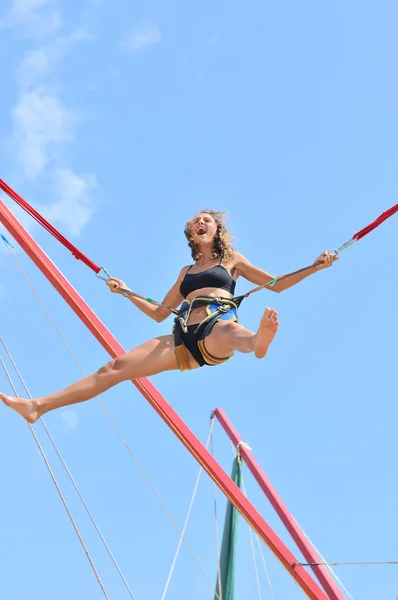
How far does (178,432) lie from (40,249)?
178 centimetres

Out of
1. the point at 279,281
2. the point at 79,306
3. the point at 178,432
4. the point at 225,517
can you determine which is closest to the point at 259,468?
the point at 225,517

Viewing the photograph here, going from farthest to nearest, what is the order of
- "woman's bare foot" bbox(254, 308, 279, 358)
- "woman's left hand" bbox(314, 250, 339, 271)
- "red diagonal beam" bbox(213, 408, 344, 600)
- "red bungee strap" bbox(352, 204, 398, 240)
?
1. "red diagonal beam" bbox(213, 408, 344, 600)
2. "red bungee strap" bbox(352, 204, 398, 240)
3. "woman's left hand" bbox(314, 250, 339, 271)
4. "woman's bare foot" bbox(254, 308, 279, 358)

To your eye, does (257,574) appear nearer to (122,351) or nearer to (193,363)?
(122,351)

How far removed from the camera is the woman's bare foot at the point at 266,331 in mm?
4527

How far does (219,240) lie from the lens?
5668mm

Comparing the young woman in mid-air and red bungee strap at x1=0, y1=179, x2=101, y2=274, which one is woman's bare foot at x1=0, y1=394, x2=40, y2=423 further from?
red bungee strap at x1=0, y1=179, x2=101, y2=274

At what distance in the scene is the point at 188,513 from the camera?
9.16 meters

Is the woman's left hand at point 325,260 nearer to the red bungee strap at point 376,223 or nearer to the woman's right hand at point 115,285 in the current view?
the red bungee strap at point 376,223

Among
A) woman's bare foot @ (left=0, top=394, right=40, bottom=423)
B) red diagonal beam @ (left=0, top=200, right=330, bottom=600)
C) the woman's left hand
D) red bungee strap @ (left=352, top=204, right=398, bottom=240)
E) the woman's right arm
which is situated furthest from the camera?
red diagonal beam @ (left=0, top=200, right=330, bottom=600)

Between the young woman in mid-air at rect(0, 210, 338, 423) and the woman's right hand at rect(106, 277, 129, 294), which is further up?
the woman's right hand at rect(106, 277, 129, 294)

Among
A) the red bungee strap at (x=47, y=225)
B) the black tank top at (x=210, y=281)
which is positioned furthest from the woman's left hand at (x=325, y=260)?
the red bungee strap at (x=47, y=225)

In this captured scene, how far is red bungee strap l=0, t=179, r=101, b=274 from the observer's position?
5906 millimetres

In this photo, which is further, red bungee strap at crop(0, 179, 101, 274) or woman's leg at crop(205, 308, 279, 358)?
red bungee strap at crop(0, 179, 101, 274)

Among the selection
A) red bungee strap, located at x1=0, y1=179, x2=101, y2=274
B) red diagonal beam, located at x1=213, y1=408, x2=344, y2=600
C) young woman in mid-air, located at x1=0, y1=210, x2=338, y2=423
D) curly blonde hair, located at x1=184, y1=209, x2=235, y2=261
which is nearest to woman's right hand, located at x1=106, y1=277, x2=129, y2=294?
young woman in mid-air, located at x1=0, y1=210, x2=338, y2=423
